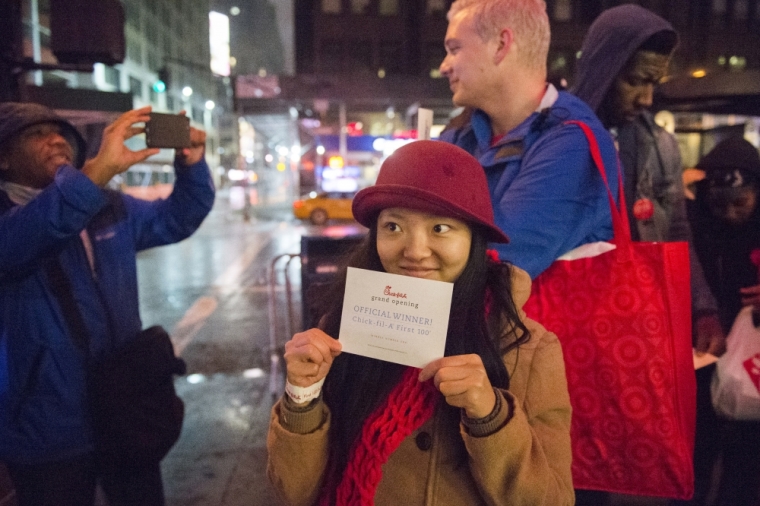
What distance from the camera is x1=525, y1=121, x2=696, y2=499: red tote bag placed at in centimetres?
152

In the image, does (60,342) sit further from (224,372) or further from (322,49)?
(322,49)

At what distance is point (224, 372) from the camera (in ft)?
17.4

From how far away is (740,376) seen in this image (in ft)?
7.02

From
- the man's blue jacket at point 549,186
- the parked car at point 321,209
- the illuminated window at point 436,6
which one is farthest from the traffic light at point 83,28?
the illuminated window at point 436,6

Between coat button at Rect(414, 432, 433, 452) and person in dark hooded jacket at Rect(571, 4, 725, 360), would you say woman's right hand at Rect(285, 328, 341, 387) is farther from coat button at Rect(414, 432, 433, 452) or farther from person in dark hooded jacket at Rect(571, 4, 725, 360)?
person in dark hooded jacket at Rect(571, 4, 725, 360)

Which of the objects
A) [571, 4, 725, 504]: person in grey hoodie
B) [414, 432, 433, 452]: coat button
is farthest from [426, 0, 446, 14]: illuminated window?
[414, 432, 433, 452]: coat button

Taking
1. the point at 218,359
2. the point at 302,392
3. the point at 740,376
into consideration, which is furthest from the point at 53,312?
the point at 218,359

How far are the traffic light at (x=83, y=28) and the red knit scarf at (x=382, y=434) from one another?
3403 mm

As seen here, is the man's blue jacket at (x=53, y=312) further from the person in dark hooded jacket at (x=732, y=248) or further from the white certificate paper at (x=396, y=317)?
the person in dark hooded jacket at (x=732, y=248)

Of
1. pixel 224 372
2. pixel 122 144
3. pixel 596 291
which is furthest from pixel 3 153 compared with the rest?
pixel 224 372

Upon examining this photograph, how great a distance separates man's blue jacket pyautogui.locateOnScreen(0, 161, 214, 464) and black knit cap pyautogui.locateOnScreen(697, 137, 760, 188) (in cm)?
293

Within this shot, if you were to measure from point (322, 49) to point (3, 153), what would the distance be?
29703 mm

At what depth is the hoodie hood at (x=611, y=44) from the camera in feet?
6.37

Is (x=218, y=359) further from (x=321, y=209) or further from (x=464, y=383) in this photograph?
(x=321, y=209)
